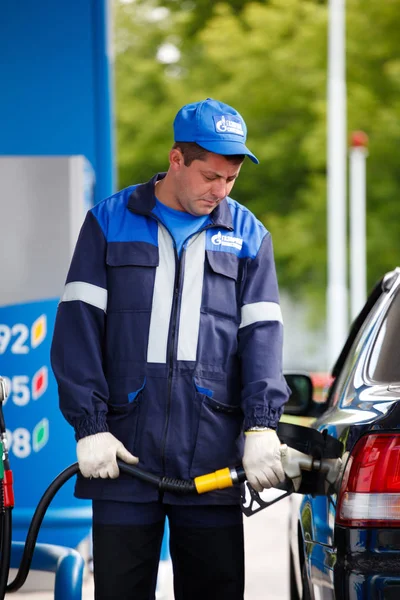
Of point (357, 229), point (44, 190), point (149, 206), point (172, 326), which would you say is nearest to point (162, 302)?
point (172, 326)

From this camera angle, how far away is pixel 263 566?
7.08 m

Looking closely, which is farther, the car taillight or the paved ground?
the paved ground

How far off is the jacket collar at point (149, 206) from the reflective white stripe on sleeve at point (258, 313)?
241 millimetres

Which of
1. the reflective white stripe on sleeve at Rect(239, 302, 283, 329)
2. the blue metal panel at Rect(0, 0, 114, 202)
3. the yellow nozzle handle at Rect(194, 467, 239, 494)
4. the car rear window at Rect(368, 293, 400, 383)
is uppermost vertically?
the blue metal panel at Rect(0, 0, 114, 202)

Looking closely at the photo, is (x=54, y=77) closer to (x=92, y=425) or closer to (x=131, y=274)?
(x=131, y=274)

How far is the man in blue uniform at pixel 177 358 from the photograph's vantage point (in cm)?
348

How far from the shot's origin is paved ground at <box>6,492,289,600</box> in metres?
6.09

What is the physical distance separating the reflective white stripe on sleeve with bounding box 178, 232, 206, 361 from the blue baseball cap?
268 millimetres

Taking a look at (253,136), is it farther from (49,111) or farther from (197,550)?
(197,550)

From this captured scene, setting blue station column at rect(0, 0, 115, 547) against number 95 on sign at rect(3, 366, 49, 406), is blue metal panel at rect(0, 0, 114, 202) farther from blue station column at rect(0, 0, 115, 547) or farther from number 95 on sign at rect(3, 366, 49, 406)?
number 95 on sign at rect(3, 366, 49, 406)

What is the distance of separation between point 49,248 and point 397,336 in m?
2.61

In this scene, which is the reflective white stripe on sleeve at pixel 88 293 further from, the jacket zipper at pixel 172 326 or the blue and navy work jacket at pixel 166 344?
the jacket zipper at pixel 172 326

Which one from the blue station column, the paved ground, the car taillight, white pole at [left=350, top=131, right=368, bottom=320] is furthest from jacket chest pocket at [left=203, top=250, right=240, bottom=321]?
white pole at [left=350, top=131, right=368, bottom=320]

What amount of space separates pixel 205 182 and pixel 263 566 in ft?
13.1
